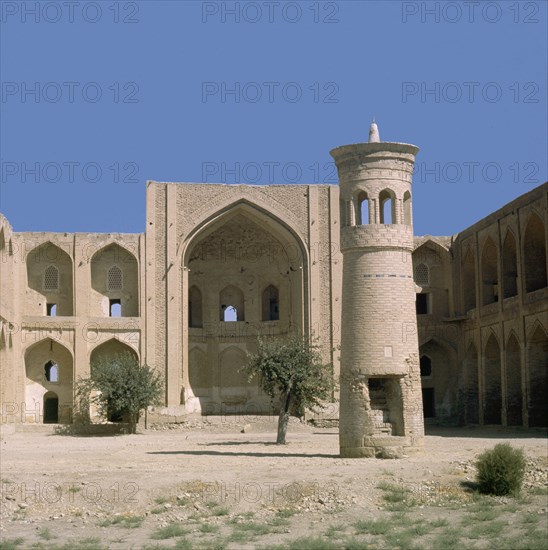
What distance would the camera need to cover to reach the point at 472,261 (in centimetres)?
3853

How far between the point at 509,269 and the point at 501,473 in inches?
666

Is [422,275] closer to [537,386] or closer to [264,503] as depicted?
[537,386]

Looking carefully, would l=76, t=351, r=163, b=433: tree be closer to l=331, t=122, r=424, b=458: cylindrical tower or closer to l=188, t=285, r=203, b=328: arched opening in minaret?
l=188, t=285, r=203, b=328: arched opening in minaret

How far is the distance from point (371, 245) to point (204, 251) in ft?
67.5

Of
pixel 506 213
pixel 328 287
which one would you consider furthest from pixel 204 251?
pixel 506 213

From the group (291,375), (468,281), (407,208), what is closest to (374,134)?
(407,208)

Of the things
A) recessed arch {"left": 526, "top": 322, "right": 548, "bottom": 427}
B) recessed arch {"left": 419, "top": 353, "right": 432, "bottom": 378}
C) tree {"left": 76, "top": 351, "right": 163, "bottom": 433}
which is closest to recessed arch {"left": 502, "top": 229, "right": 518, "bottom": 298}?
recessed arch {"left": 526, "top": 322, "right": 548, "bottom": 427}

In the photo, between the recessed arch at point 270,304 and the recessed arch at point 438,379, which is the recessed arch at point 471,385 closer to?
the recessed arch at point 438,379

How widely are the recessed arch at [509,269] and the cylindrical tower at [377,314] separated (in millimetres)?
12846

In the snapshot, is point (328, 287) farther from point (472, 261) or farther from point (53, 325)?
point (53, 325)

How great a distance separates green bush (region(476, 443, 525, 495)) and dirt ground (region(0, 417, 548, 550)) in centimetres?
28

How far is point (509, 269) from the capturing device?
34750 mm

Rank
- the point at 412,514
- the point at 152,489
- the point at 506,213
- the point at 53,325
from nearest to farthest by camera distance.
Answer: the point at 412,514
the point at 152,489
the point at 506,213
the point at 53,325

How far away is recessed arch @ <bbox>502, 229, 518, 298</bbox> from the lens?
34625 millimetres
